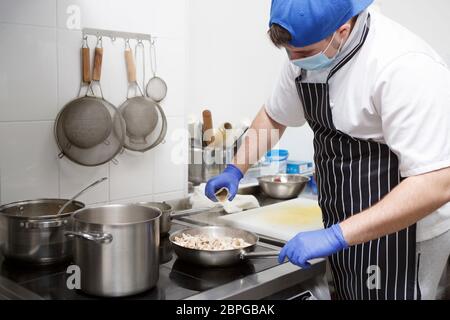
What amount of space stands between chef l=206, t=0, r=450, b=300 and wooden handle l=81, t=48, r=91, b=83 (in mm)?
513

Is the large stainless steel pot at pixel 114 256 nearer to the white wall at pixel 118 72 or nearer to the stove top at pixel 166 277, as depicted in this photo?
the stove top at pixel 166 277

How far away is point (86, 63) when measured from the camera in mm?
1547

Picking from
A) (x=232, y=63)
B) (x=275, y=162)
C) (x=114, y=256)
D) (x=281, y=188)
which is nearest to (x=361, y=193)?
(x=114, y=256)

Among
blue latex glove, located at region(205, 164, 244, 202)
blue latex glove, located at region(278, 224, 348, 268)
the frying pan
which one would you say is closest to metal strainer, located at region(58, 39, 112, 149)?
blue latex glove, located at region(205, 164, 244, 202)

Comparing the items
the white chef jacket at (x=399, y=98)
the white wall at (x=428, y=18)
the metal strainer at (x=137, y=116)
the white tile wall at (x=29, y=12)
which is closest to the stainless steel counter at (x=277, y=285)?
the white chef jacket at (x=399, y=98)

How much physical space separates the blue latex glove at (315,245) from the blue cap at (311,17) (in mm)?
421

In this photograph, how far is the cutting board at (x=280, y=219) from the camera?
1.57 m

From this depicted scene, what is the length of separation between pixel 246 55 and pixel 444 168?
158 centimetres

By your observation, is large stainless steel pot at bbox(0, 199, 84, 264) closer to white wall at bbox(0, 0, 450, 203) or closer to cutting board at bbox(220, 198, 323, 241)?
white wall at bbox(0, 0, 450, 203)

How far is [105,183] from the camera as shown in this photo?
1670 mm

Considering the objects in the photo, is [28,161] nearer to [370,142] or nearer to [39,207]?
[39,207]

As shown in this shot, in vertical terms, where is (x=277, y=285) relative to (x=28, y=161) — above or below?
below

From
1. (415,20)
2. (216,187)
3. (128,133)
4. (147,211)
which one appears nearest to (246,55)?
(415,20)

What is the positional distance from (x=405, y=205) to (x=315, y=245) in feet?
0.67
